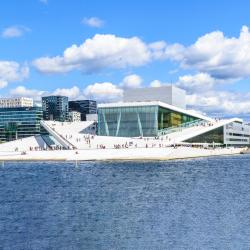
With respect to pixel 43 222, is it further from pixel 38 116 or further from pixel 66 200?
pixel 38 116

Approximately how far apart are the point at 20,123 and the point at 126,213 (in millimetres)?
152100

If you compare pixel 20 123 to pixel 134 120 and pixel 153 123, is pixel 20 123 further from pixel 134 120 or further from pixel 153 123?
pixel 153 123

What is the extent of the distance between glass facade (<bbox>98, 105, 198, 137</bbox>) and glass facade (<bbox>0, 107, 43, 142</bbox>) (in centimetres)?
7621

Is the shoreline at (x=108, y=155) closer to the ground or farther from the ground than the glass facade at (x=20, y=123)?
closer to the ground

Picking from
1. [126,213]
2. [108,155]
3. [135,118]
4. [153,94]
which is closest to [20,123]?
[153,94]

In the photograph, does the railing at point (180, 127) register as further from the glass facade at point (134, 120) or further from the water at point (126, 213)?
the water at point (126, 213)

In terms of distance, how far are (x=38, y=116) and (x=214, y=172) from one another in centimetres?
12678

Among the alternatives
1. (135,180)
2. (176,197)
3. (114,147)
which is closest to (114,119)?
(114,147)

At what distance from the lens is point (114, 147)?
86125mm

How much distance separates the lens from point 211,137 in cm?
10856

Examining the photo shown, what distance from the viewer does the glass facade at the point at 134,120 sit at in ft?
331

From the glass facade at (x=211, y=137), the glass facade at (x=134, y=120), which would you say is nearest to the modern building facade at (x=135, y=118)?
the glass facade at (x=134, y=120)

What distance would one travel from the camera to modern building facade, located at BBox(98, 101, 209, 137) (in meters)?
101

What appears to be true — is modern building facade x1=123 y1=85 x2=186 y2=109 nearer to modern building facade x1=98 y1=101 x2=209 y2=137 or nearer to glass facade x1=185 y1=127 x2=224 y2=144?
modern building facade x1=98 y1=101 x2=209 y2=137
